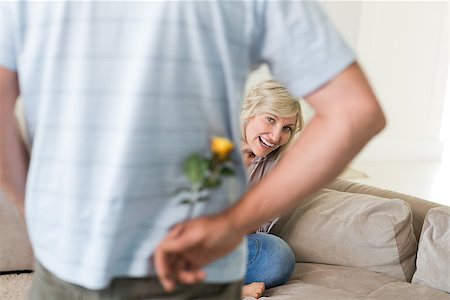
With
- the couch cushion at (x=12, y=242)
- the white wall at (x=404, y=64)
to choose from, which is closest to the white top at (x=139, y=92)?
the couch cushion at (x=12, y=242)

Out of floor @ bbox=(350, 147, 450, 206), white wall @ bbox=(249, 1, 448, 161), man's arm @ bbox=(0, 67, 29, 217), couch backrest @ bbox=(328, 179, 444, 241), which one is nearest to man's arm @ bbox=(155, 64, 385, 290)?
man's arm @ bbox=(0, 67, 29, 217)

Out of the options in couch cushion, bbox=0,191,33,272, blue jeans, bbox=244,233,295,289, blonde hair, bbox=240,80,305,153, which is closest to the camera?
blue jeans, bbox=244,233,295,289

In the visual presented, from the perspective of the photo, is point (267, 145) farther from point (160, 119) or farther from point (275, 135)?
point (160, 119)

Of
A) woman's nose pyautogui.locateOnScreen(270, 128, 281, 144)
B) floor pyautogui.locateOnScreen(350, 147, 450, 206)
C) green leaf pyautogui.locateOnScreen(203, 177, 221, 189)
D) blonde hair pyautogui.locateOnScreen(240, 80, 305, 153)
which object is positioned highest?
green leaf pyautogui.locateOnScreen(203, 177, 221, 189)

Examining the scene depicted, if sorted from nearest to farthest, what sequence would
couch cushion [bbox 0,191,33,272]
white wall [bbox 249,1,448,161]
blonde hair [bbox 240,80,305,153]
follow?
blonde hair [bbox 240,80,305,153]
couch cushion [bbox 0,191,33,272]
white wall [bbox 249,1,448,161]

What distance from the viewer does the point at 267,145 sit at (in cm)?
221

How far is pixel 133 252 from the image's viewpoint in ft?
2.12

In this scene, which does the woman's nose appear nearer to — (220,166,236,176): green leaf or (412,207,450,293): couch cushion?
(412,207,450,293): couch cushion

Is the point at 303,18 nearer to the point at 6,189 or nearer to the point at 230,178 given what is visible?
the point at 230,178

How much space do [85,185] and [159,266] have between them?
0.11 meters

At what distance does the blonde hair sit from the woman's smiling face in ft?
0.06

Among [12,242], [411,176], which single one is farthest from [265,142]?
[411,176]

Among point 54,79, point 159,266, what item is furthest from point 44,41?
point 159,266

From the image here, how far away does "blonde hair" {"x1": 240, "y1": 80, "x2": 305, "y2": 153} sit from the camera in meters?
2.18
